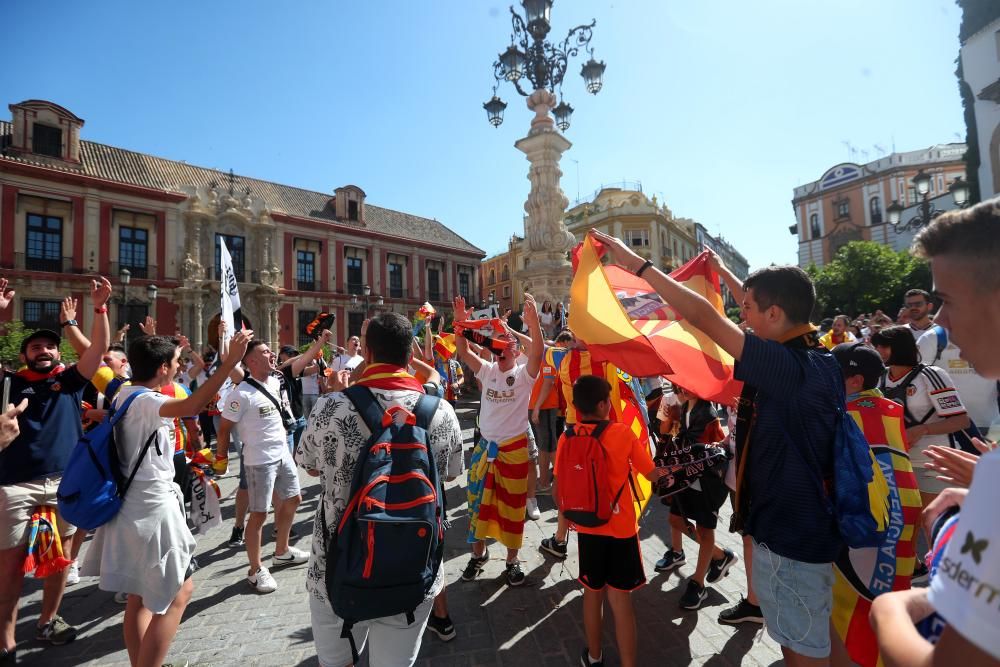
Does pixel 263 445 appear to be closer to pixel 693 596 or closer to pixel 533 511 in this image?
pixel 533 511

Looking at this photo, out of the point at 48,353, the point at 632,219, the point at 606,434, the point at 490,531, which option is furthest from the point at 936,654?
the point at 632,219

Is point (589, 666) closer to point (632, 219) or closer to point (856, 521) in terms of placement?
point (856, 521)

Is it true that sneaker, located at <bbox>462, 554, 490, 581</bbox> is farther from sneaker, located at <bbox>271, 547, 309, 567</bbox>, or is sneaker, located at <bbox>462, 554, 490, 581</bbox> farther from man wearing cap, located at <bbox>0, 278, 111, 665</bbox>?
man wearing cap, located at <bbox>0, 278, 111, 665</bbox>

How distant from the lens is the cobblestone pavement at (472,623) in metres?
2.90

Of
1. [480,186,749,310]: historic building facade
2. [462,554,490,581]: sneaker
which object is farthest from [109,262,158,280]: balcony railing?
[462,554,490,581]: sneaker

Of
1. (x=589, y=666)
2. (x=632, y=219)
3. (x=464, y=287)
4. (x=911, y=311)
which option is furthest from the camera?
(x=632, y=219)

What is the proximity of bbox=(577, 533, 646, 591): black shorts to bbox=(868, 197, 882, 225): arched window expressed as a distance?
55430mm

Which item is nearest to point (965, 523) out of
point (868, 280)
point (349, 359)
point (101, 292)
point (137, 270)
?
point (101, 292)

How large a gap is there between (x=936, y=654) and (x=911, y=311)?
23.3 ft

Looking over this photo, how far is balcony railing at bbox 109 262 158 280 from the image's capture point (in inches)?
926

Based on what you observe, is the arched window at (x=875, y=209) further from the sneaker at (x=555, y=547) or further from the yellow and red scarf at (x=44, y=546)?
the yellow and red scarf at (x=44, y=546)

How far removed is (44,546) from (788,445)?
459 centimetres

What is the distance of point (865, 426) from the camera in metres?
2.74

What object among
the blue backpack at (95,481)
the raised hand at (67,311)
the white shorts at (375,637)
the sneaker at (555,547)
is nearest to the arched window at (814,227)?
the sneaker at (555,547)
